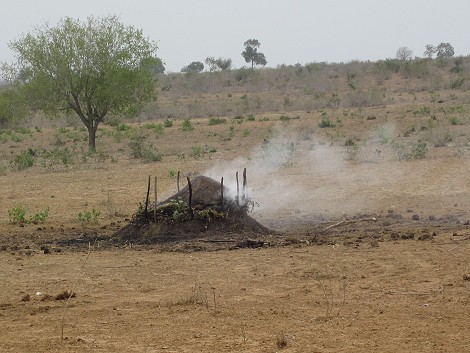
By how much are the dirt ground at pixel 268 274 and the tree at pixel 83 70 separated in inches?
349

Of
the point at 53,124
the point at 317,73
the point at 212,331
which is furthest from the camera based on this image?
the point at 317,73

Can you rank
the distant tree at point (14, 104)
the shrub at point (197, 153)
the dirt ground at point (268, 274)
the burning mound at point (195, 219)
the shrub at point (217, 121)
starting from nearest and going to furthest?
the dirt ground at point (268, 274), the burning mound at point (195, 219), the shrub at point (197, 153), the distant tree at point (14, 104), the shrub at point (217, 121)

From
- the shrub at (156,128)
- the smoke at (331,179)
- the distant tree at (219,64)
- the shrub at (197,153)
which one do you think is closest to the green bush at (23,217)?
the smoke at (331,179)

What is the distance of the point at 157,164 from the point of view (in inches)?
742

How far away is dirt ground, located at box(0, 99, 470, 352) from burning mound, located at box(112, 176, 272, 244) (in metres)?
0.16

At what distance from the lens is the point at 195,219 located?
9906mm

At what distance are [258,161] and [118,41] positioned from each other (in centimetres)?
828

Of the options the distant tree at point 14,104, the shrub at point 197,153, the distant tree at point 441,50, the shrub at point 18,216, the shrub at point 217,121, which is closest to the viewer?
the shrub at point 18,216

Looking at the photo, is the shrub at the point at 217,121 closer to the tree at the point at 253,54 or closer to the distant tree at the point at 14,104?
the distant tree at the point at 14,104

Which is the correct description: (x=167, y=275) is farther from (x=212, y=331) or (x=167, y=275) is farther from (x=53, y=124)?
(x=53, y=124)

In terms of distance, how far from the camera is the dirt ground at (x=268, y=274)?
5582 mm

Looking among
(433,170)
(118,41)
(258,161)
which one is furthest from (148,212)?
(118,41)

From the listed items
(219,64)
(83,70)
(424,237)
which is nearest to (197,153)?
(83,70)

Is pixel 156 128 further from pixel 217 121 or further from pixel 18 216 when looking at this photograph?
pixel 18 216
